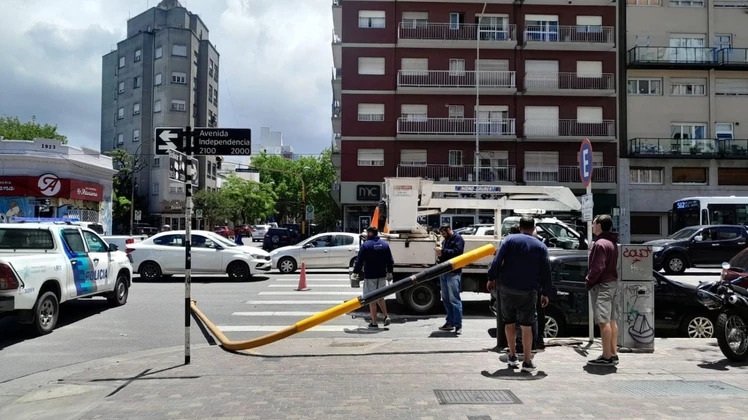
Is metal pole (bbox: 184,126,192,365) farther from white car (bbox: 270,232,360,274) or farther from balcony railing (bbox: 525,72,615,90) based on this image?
balcony railing (bbox: 525,72,615,90)

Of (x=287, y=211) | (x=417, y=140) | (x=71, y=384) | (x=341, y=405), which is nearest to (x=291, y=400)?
(x=341, y=405)

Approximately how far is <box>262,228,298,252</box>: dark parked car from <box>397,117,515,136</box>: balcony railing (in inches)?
395

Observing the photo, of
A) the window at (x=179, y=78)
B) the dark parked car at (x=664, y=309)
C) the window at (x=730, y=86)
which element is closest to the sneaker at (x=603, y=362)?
the dark parked car at (x=664, y=309)

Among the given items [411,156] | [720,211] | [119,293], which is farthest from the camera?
[411,156]

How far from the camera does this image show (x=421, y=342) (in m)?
8.63

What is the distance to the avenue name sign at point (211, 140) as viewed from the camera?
7637 millimetres

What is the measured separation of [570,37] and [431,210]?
30.9 m

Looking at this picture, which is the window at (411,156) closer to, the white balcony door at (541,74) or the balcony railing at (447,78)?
the balcony railing at (447,78)

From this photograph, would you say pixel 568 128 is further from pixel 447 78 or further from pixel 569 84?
pixel 447 78

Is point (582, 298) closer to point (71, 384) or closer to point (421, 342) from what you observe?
point (421, 342)

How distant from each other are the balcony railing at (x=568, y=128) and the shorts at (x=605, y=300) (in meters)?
32.9

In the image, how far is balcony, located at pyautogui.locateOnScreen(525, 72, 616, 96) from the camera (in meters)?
38.7

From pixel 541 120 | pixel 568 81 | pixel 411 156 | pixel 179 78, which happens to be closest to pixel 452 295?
pixel 411 156

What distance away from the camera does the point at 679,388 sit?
20.1ft
